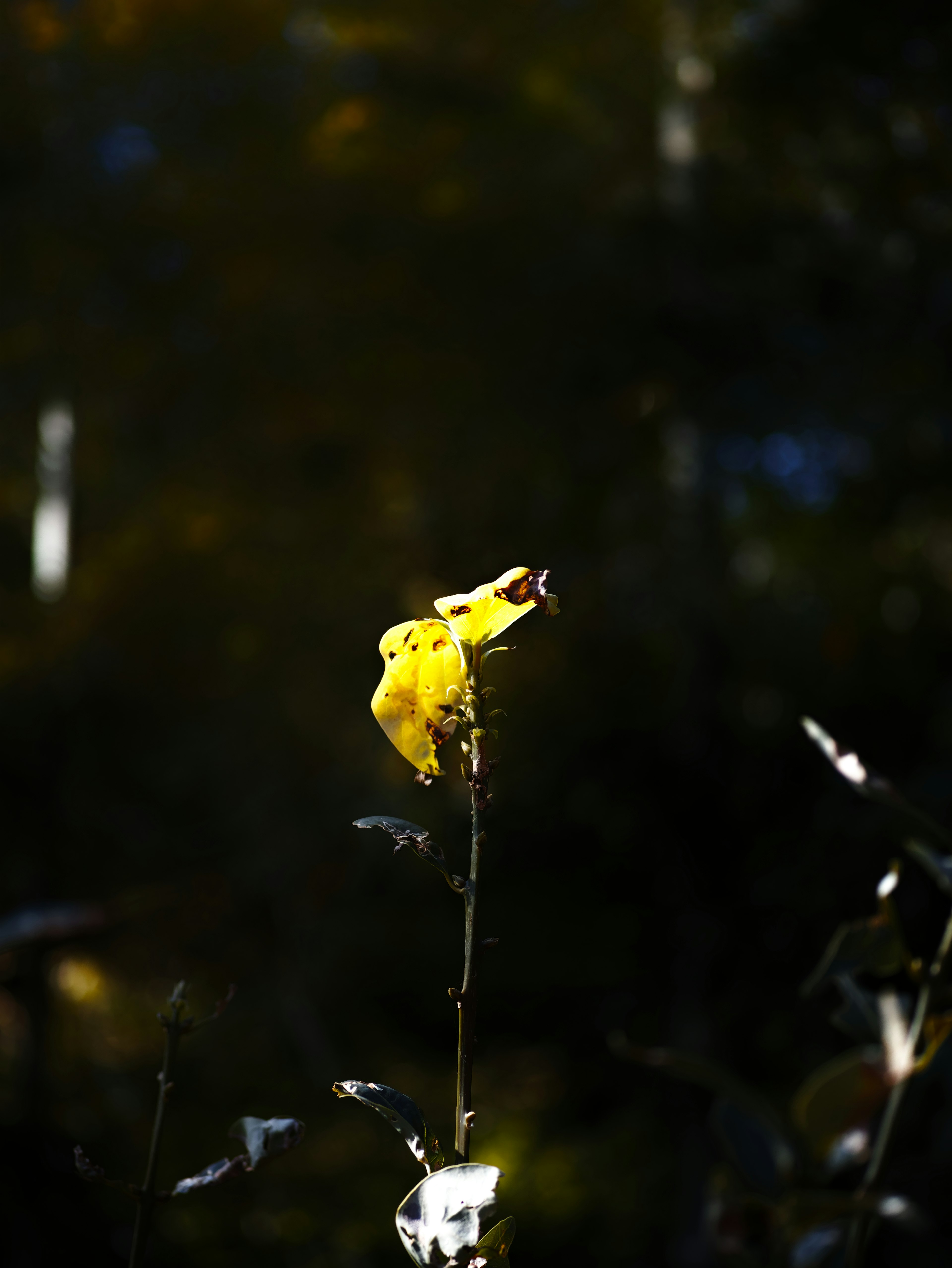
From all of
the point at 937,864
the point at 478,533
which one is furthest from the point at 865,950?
the point at 478,533

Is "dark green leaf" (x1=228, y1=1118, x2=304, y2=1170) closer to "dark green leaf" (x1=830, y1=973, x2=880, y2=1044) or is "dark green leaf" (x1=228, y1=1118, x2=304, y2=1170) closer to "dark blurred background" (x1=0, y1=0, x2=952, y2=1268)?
"dark green leaf" (x1=830, y1=973, x2=880, y2=1044)

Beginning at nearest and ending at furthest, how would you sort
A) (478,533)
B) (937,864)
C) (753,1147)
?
(937,864) < (753,1147) < (478,533)

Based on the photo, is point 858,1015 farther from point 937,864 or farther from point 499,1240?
point 499,1240

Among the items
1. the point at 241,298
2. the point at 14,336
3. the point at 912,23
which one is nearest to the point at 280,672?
the point at 241,298

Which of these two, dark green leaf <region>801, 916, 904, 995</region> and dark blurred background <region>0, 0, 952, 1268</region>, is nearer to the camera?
dark green leaf <region>801, 916, 904, 995</region>

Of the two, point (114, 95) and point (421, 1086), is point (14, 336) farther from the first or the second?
point (421, 1086)

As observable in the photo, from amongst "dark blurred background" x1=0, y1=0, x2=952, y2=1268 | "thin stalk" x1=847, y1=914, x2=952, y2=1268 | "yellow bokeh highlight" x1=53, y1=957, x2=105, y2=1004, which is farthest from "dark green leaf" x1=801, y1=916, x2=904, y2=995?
"yellow bokeh highlight" x1=53, y1=957, x2=105, y2=1004
